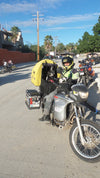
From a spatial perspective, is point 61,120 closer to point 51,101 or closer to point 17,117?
point 51,101

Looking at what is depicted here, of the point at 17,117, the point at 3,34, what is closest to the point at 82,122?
the point at 17,117

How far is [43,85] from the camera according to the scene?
12.6 feet

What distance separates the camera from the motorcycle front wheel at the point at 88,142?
8.58ft

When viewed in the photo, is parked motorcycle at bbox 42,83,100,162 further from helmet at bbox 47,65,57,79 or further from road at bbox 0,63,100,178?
helmet at bbox 47,65,57,79

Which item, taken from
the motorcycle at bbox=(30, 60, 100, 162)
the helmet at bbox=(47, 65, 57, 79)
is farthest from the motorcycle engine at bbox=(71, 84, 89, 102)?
the helmet at bbox=(47, 65, 57, 79)

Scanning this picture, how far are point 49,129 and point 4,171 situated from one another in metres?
1.62

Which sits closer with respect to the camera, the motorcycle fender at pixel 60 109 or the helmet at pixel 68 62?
the motorcycle fender at pixel 60 109

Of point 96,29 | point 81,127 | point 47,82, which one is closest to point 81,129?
point 81,127

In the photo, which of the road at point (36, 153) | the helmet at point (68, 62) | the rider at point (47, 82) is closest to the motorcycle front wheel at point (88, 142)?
the road at point (36, 153)

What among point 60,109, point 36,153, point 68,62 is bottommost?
point 36,153

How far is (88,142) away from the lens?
273 centimetres

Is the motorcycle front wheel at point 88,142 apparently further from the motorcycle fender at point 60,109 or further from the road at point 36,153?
the motorcycle fender at point 60,109

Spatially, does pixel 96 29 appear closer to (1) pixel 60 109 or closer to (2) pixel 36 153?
(1) pixel 60 109

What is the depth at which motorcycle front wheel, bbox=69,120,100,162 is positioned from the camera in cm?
262
